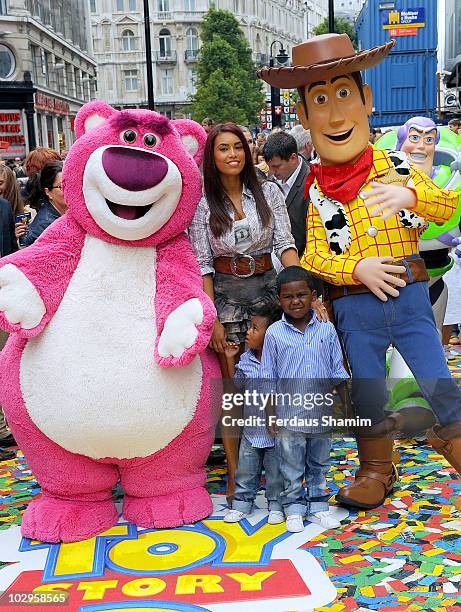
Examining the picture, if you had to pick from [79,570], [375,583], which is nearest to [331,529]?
[375,583]

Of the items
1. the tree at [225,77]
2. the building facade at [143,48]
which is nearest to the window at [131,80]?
the building facade at [143,48]

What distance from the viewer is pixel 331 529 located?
3.40m

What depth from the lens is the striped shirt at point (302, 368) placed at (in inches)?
134

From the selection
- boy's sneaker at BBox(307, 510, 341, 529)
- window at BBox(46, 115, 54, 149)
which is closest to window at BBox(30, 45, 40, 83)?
window at BBox(46, 115, 54, 149)

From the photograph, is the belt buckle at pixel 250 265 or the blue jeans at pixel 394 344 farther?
the belt buckle at pixel 250 265

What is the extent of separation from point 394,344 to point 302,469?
0.67m

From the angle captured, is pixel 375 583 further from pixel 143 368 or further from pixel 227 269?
pixel 227 269

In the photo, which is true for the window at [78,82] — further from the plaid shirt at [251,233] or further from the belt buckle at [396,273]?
the belt buckle at [396,273]

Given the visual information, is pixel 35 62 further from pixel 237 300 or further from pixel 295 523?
pixel 295 523

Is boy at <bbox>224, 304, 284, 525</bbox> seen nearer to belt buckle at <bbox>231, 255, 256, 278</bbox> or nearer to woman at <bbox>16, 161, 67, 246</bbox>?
belt buckle at <bbox>231, 255, 256, 278</bbox>

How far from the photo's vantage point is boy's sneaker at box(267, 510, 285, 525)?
347cm

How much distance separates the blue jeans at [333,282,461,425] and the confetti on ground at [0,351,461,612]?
44 centimetres

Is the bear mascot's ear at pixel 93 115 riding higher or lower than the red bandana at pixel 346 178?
higher

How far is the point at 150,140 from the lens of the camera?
3.33 metres
